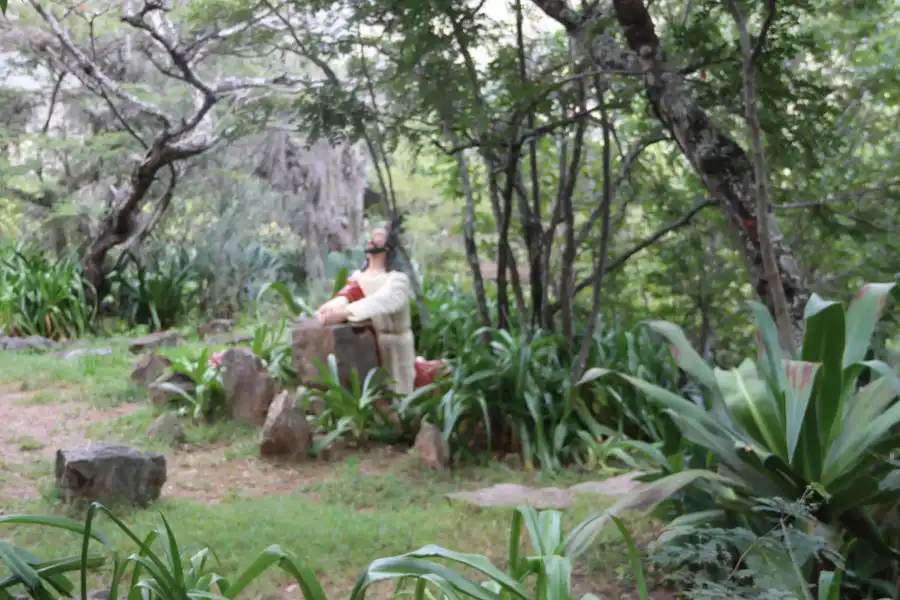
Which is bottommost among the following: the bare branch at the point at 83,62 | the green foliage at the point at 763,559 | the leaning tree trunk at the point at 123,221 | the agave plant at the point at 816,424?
the green foliage at the point at 763,559

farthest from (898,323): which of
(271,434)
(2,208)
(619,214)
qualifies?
(2,208)

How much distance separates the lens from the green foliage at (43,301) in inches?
318

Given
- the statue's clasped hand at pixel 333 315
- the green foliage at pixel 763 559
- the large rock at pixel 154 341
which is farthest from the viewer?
the large rock at pixel 154 341

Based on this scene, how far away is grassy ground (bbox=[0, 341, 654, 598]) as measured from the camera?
8.38 feet

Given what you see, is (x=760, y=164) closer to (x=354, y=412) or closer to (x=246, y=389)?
(x=354, y=412)

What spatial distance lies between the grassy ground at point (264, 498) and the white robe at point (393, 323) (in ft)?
2.56

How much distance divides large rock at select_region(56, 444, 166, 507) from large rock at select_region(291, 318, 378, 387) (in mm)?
1895

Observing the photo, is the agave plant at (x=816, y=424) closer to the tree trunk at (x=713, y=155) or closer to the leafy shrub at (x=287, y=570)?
the tree trunk at (x=713, y=155)

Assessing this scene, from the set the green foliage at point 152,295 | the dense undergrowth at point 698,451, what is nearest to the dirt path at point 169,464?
the dense undergrowth at point 698,451

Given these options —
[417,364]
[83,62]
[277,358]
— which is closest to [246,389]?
[277,358]

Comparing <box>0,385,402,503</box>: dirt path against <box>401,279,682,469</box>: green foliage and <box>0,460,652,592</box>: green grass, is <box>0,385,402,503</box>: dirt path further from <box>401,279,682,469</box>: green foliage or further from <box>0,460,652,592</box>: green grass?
<box>401,279,682,469</box>: green foliage

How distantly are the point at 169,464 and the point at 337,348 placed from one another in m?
1.31

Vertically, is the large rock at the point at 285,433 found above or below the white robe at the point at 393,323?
below

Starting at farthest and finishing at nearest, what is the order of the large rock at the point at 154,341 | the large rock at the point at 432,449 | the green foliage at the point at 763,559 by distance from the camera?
the large rock at the point at 154,341, the large rock at the point at 432,449, the green foliage at the point at 763,559
